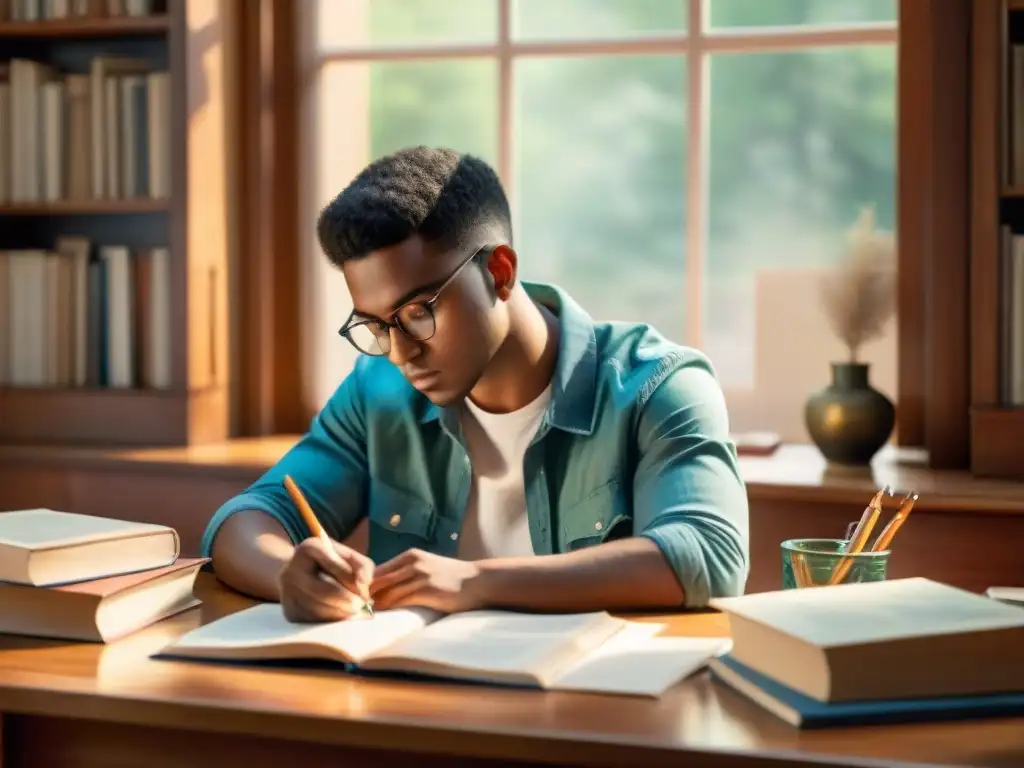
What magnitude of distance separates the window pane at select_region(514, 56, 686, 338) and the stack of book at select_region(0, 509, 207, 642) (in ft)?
5.94

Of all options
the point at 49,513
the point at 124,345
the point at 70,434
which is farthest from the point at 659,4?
the point at 49,513

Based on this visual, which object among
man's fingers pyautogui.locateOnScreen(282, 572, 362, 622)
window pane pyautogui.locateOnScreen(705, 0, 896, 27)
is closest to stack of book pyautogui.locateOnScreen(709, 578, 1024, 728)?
man's fingers pyautogui.locateOnScreen(282, 572, 362, 622)

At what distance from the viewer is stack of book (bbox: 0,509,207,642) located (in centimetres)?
134

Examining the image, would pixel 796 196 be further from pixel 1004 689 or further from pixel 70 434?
pixel 1004 689

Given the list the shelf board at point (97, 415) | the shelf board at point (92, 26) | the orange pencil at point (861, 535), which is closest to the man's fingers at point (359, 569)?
the orange pencil at point (861, 535)

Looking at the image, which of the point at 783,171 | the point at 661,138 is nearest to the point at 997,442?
the point at 783,171

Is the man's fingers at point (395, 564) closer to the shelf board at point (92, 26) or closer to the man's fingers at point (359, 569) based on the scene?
the man's fingers at point (359, 569)

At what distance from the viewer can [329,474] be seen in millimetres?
1899

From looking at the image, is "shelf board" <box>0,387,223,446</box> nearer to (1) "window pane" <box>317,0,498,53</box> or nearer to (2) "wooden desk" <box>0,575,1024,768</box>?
(1) "window pane" <box>317,0,498,53</box>

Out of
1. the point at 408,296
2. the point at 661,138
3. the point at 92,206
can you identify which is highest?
the point at 661,138

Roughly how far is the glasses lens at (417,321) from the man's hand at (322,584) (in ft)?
1.15

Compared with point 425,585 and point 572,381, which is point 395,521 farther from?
point 425,585

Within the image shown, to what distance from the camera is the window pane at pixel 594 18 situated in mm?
3053

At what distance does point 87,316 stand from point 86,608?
1.89m
